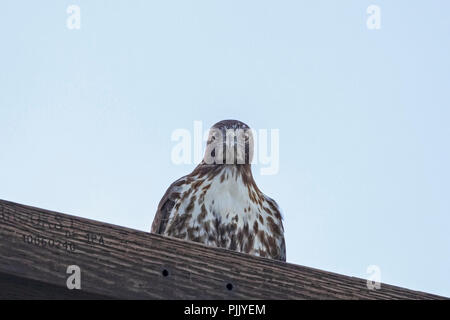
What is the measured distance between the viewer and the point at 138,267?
8.08 ft

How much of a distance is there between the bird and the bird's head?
0.01m

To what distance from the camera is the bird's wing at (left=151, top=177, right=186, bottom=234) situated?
21.2 feet

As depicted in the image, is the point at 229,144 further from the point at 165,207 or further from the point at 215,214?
the point at 215,214

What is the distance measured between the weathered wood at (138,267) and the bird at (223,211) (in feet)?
10.8

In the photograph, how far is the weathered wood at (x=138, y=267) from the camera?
91.1 inches

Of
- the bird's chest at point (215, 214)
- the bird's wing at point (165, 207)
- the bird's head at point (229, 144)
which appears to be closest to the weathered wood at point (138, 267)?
the bird's chest at point (215, 214)

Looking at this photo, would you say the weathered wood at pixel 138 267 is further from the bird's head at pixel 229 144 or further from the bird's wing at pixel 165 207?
the bird's head at pixel 229 144

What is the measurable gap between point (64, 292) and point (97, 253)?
0.16 metres

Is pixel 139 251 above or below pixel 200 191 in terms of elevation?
below

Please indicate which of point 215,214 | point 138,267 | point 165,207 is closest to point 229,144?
point 165,207
